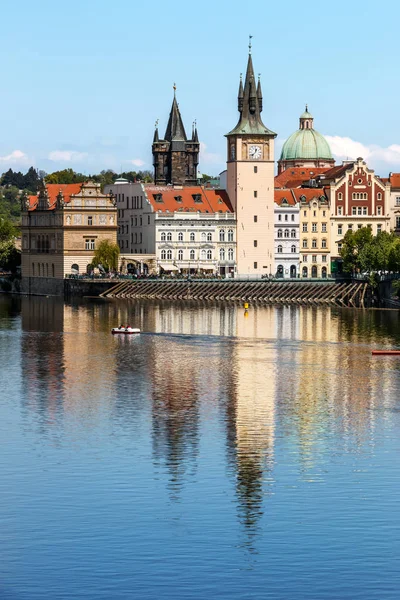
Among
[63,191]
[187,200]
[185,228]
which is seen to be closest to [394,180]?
[187,200]

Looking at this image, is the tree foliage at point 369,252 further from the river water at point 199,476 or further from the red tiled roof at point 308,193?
the river water at point 199,476

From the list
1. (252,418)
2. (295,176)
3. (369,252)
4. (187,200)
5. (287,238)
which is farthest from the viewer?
(295,176)

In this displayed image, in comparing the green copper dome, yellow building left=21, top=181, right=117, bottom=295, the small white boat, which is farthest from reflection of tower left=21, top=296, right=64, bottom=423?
the green copper dome

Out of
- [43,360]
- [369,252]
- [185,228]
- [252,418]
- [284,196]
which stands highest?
[284,196]

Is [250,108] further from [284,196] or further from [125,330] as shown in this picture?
[125,330]

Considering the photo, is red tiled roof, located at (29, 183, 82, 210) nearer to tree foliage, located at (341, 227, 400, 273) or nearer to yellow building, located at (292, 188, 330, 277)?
yellow building, located at (292, 188, 330, 277)

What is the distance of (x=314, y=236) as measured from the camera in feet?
531

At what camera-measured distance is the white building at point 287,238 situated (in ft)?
526

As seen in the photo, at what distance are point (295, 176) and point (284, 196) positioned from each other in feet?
55.6

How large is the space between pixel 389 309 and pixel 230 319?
21228 mm

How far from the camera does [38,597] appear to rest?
31.7m

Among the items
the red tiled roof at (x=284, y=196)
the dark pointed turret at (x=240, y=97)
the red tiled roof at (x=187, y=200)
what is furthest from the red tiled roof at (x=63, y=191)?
the red tiled roof at (x=284, y=196)

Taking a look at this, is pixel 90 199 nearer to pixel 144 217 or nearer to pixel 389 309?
pixel 144 217

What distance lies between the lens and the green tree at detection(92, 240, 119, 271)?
149 m
